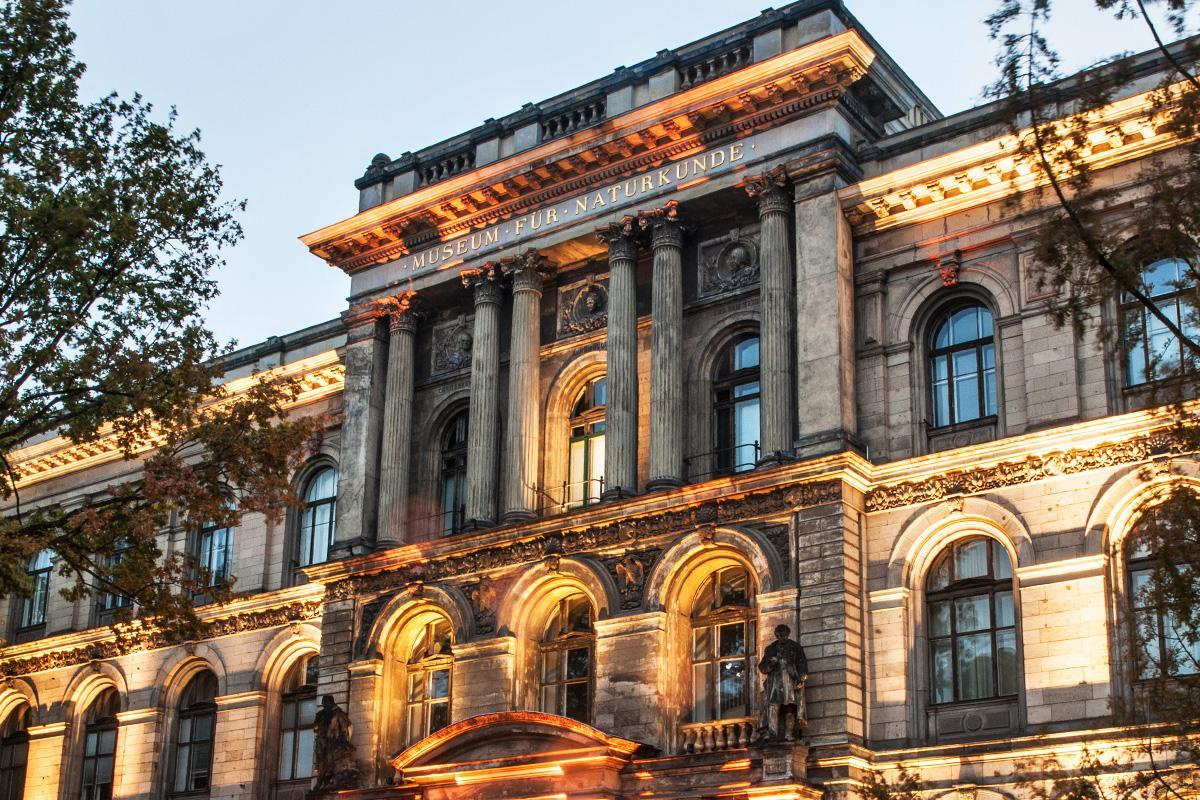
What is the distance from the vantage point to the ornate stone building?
27016 millimetres

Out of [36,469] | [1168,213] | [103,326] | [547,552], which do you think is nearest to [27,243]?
[103,326]

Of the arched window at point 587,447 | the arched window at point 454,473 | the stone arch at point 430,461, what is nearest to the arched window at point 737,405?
the arched window at point 587,447

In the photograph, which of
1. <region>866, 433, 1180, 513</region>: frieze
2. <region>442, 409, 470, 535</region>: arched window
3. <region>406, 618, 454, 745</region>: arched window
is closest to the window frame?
<region>866, 433, 1180, 513</region>: frieze

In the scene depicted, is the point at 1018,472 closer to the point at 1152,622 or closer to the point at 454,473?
the point at 1152,622

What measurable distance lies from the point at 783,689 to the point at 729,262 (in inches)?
351

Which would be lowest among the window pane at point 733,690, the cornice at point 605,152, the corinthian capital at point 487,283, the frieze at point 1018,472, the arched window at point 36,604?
the window pane at point 733,690

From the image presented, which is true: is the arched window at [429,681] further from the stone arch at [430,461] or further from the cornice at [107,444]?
the cornice at [107,444]

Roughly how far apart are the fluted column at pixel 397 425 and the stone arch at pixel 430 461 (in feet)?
0.76

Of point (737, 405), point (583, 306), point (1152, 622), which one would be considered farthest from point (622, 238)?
point (1152, 622)

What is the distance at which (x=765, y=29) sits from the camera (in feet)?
104

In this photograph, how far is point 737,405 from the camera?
31.3 m

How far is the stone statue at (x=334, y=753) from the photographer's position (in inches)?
1260

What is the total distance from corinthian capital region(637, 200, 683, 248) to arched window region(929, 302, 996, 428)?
Answer: 17.2 feet

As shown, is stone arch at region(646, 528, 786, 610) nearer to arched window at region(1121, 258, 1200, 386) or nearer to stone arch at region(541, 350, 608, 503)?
stone arch at region(541, 350, 608, 503)
